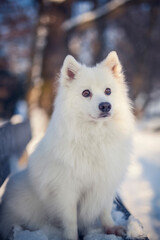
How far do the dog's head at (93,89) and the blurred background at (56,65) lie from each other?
0.91 metres

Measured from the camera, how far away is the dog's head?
2.39 m

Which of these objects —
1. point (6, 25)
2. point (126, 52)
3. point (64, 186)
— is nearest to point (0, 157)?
point (64, 186)

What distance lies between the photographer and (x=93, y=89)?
8.32ft

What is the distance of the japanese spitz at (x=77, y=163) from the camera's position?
2285 mm

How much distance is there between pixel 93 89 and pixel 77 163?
2.70ft

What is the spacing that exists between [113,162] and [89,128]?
43cm

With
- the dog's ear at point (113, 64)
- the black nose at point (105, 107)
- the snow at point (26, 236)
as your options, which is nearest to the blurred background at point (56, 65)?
the snow at point (26, 236)

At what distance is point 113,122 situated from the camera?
99.3 inches

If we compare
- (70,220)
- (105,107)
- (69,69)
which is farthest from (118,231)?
(69,69)

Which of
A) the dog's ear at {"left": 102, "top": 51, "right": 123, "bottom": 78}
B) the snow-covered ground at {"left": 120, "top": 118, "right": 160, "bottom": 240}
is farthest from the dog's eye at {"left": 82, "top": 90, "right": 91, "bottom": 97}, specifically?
the snow-covered ground at {"left": 120, "top": 118, "right": 160, "bottom": 240}

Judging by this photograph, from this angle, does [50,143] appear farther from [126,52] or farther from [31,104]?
[126,52]

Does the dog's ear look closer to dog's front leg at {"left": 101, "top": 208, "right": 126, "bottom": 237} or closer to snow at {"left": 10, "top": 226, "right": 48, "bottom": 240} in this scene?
dog's front leg at {"left": 101, "top": 208, "right": 126, "bottom": 237}

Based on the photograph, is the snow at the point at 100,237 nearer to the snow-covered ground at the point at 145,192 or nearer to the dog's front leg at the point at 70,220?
the dog's front leg at the point at 70,220

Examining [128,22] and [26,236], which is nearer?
[26,236]
